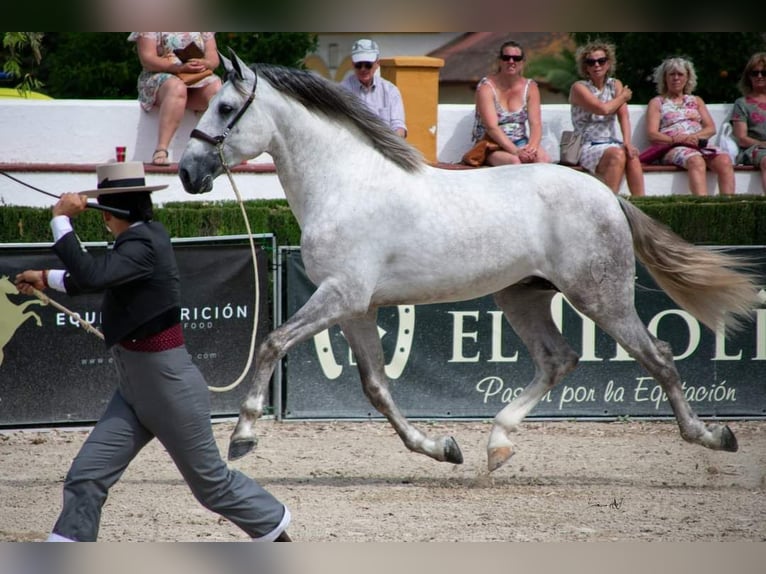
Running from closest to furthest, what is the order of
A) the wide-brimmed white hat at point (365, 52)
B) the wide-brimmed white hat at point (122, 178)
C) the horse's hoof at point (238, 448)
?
1. the wide-brimmed white hat at point (122, 178)
2. the horse's hoof at point (238, 448)
3. the wide-brimmed white hat at point (365, 52)

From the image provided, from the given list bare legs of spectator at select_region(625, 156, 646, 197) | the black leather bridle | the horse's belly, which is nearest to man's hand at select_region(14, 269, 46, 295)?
the black leather bridle

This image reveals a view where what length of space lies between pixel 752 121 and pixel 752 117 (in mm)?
47

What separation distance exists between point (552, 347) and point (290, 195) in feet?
5.86

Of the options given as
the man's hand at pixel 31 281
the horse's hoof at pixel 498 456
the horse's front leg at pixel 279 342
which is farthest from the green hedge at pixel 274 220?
the man's hand at pixel 31 281

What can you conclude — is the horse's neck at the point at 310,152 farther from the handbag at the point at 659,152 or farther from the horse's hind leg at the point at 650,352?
the handbag at the point at 659,152

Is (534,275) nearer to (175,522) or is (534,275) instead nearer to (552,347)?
(552,347)

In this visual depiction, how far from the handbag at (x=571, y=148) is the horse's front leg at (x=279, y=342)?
Result: 452cm

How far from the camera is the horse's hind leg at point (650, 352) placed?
258 inches

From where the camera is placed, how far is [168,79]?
982 centimetres

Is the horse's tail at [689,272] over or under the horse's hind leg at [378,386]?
over

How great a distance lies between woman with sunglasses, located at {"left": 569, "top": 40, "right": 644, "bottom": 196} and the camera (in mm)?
9914

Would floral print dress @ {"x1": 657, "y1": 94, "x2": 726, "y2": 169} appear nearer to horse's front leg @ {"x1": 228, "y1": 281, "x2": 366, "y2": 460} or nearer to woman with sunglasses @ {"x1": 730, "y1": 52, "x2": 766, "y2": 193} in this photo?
woman with sunglasses @ {"x1": 730, "y1": 52, "x2": 766, "y2": 193}

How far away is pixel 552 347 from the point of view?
6785 mm

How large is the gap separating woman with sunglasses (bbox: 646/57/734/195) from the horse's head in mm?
5382
